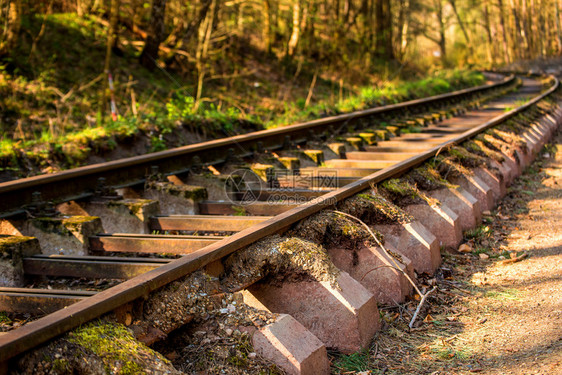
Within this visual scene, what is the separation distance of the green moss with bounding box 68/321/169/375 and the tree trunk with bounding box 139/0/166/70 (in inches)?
585

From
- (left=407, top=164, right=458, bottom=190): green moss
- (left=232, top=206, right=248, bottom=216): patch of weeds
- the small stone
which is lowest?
the small stone

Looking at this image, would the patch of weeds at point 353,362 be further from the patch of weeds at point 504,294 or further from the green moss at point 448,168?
the green moss at point 448,168

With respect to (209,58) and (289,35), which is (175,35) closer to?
(209,58)

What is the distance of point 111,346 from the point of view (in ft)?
6.64

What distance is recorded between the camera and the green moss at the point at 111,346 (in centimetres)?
197

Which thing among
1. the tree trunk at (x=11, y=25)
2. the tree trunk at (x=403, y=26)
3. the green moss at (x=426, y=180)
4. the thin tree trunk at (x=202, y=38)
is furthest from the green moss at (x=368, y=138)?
the tree trunk at (x=403, y=26)

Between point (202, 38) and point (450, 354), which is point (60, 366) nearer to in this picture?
point (450, 354)

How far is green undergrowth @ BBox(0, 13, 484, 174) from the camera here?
24.5ft

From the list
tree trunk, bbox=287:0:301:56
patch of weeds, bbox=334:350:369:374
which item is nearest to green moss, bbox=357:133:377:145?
patch of weeds, bbox=334:350:369:374

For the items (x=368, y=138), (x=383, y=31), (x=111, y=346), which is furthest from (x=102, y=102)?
(x=383, y=31)

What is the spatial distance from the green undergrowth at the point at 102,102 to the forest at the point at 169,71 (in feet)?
0.11

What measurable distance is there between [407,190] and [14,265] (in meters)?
2.95

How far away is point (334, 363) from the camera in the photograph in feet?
9.25

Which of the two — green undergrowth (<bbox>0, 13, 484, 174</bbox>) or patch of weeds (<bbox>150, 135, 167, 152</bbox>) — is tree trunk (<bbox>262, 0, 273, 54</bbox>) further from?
patch of weeds (<bbox>150, 135, 167, 152</bbox>)
